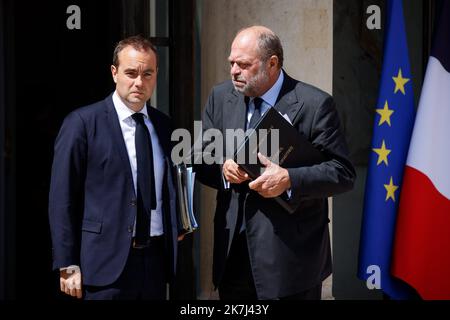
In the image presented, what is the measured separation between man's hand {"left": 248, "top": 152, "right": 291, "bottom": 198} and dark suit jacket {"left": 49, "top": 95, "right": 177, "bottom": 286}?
0.59 metres

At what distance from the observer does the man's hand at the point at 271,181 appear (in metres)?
3.98

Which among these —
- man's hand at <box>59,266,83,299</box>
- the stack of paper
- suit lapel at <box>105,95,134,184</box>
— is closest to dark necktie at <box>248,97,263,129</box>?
the stack of paper

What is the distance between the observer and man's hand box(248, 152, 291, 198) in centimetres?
398

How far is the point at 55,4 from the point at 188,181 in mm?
1941

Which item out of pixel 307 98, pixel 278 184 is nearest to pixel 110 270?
pixel 278 184

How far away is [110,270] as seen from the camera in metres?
3.92

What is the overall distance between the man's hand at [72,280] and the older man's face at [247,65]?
117cm

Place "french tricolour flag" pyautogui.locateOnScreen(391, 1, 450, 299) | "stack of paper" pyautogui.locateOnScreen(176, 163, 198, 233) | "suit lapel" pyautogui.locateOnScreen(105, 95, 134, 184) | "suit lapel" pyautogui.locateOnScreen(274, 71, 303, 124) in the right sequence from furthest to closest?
"french tricolour flag" pyautogui.locateOnScreen(391, 1, 450, 299), "suit lapel" pyautogui.locateOnScreen(274, 71, 303, 124), "stack of paper" pyautogui.locateOnScreen(176, 163, 198, 233), "suit lapel" pyautogui.locateOnScreen(105, 95, 134, 184)

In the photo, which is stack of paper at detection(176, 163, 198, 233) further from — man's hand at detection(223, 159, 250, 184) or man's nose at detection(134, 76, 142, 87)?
man's nose at detection(134, 76, 142, 87)

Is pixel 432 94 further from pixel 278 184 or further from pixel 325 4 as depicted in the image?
pixel 278 184

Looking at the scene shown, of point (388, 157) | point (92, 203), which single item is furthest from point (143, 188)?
point (388, 157)

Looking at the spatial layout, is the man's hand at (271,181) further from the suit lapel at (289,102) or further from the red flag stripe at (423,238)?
the red flag stripe at (423,238)

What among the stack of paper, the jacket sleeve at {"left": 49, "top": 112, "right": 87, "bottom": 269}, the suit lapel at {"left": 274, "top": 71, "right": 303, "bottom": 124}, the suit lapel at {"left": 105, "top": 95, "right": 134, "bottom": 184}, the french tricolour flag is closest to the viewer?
the jacket sleeve at {"left": 49, "top": 112, "right": 87, "bottom": 269}

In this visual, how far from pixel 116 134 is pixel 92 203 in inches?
13.6
